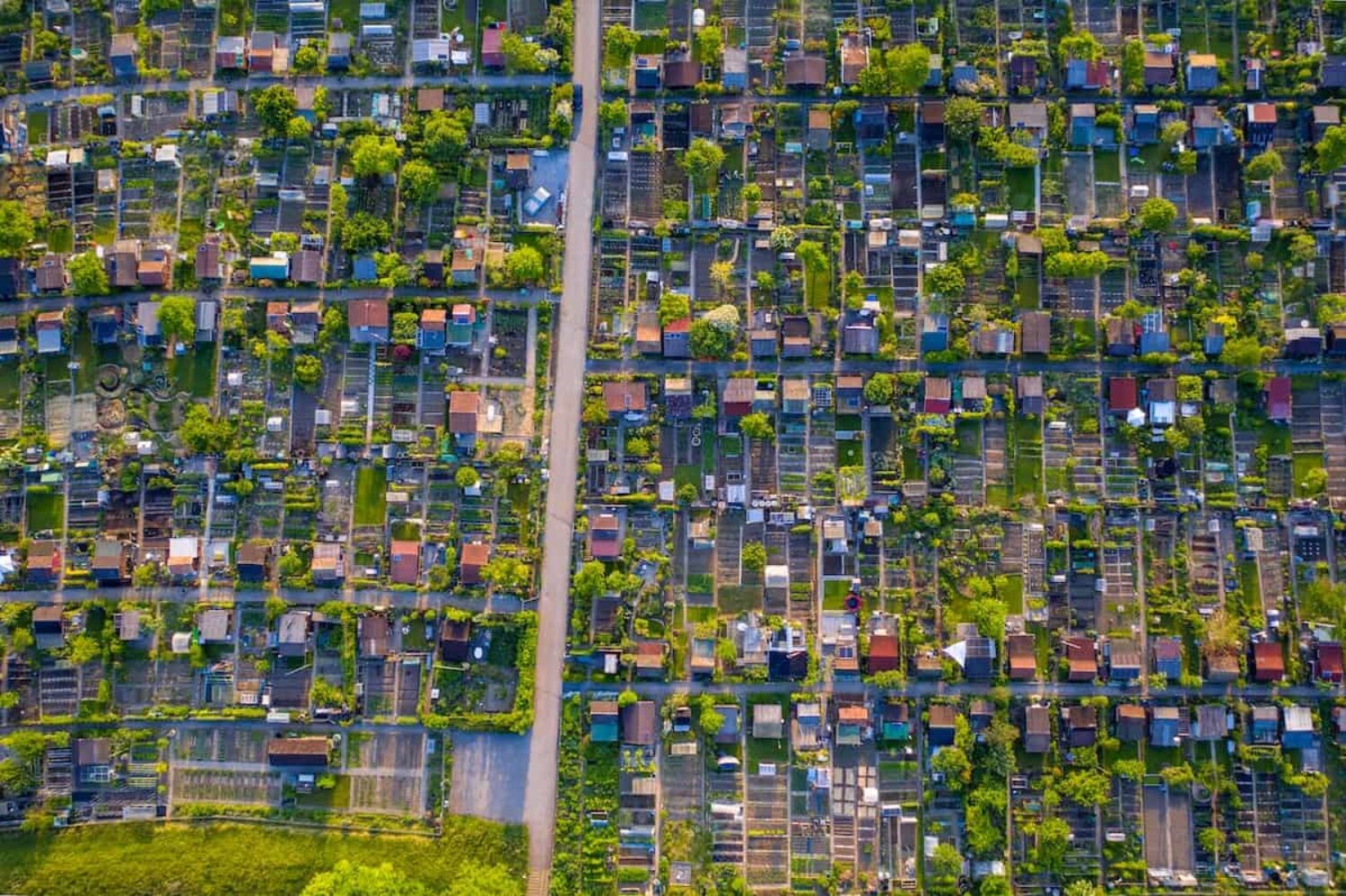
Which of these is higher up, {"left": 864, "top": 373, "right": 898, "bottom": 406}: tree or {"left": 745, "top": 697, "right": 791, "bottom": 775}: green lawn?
{"left": 864, "top": 373, "right": 898, "bottom": 406}: tree

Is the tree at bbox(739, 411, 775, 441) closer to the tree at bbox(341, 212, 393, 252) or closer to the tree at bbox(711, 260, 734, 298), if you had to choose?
the tree at bbox(711, 260, 734, 298)

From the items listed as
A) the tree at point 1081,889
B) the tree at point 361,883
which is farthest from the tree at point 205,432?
the tree at point 1081,889

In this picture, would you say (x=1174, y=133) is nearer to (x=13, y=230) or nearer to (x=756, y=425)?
(x=756, y=425)

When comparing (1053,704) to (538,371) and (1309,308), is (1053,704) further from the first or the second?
(538,371)

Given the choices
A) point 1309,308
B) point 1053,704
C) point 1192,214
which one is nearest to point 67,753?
point 1053,704

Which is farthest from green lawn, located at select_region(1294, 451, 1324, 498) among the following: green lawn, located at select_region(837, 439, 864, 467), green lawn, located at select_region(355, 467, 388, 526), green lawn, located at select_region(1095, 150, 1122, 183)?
green lawn, located at select_region(355, 467, 388, 526)

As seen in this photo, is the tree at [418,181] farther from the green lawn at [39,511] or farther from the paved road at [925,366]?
the green lawn at [39,511]

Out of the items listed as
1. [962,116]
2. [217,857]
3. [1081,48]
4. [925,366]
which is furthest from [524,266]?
[217,857]
